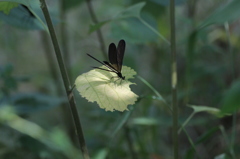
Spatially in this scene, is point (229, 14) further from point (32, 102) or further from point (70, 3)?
point (70, 3)

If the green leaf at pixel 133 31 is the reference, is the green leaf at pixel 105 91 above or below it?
below

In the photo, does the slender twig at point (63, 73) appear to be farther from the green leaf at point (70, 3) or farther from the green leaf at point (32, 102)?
the green leaf at point (70, 3)

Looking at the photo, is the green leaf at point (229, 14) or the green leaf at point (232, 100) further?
the green leaf at point (229, 14)

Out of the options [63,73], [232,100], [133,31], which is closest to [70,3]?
[133,31]

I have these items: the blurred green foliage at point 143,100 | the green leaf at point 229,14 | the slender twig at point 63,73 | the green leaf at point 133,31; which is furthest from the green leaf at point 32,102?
the green leaf at point 229,14

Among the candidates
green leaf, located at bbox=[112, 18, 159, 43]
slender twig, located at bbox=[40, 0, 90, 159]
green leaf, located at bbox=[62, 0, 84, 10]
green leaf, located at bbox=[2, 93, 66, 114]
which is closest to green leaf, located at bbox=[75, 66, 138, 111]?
slender twig, located at bbox=[40, 0, 90, 159]

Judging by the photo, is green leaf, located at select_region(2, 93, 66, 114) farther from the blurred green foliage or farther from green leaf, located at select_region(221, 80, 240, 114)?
green leaf, located at select_region(221, 80, 240, 114)

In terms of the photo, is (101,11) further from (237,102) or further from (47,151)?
(237,102)

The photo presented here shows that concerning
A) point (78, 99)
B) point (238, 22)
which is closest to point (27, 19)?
point (78, 99)
